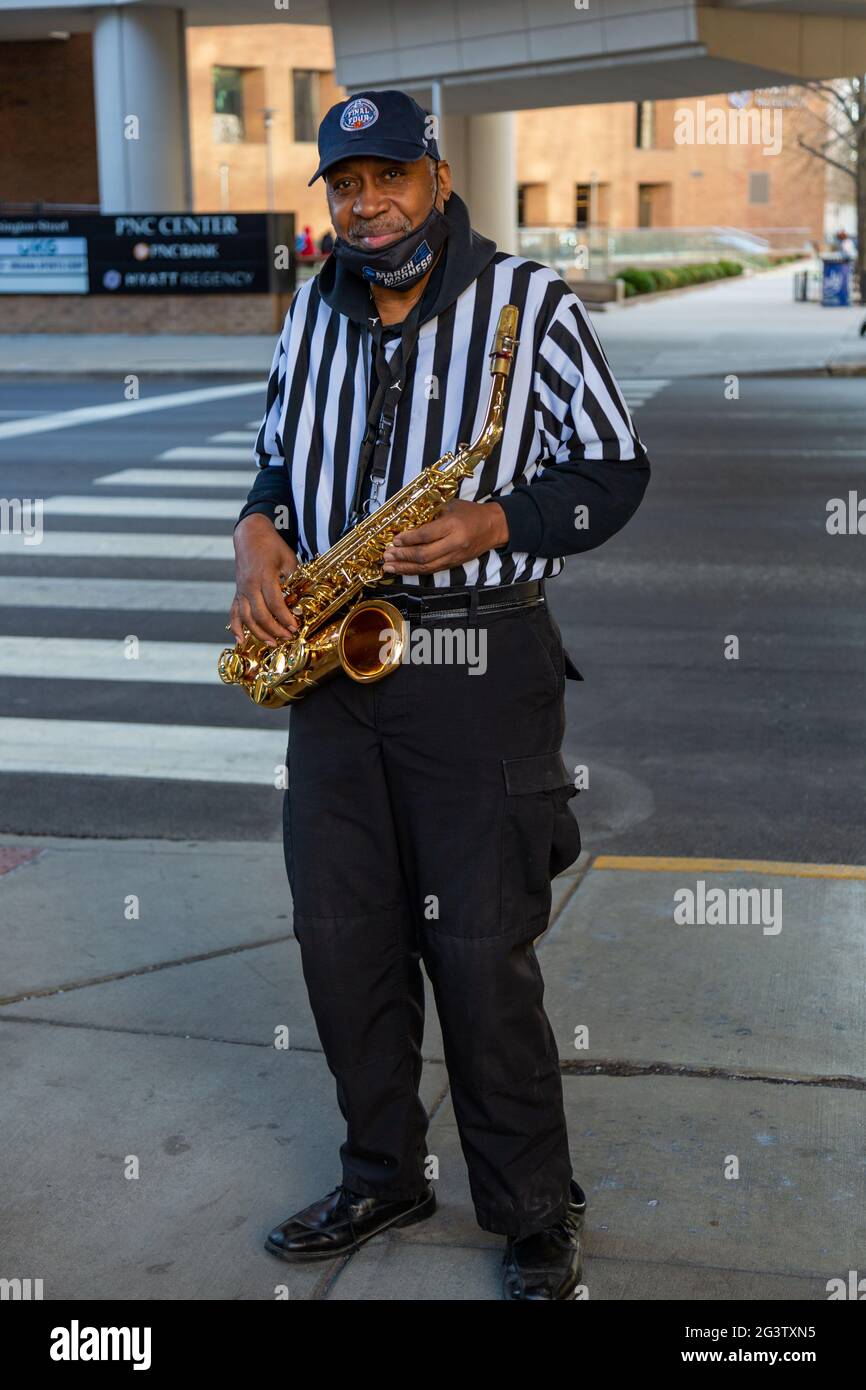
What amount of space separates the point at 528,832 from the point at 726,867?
8.44ft

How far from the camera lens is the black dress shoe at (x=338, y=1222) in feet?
11.8

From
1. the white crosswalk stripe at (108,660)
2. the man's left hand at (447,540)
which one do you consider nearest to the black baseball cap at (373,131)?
the man's left hand at (447,540)

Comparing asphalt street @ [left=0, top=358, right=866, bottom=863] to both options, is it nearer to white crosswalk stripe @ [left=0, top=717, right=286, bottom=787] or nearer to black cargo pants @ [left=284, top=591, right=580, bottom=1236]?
white crosswalk stripe @ [left=0, top=717, right=286, bottom=787]

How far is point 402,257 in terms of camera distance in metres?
3.29

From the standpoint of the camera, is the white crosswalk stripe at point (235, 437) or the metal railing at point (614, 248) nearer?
the white crosswalk stripe at point (235, 437)

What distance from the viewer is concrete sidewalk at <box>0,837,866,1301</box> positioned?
358 centimetres

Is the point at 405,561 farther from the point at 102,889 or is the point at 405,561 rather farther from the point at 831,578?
the point at 831,578

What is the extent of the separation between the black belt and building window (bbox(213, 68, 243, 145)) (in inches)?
2218

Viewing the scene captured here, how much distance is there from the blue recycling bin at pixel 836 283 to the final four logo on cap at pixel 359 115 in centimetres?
3883

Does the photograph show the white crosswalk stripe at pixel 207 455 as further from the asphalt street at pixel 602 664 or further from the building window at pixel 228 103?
the building window at pixel 228 103

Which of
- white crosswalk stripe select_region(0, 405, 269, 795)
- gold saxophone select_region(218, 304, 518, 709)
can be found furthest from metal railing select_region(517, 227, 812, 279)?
gold saxophone select_region(218, 304, 518, 709)

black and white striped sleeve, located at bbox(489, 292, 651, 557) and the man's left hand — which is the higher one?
black and white striped sleeve, located at bbox(489, 292, 651, 557)

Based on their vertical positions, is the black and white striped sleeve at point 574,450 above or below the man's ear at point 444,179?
below

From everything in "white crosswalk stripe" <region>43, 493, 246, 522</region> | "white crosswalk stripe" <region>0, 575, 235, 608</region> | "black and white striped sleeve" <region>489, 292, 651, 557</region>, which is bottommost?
"white crosswalk stripe" <region>0, 575, 235, 608</region>
